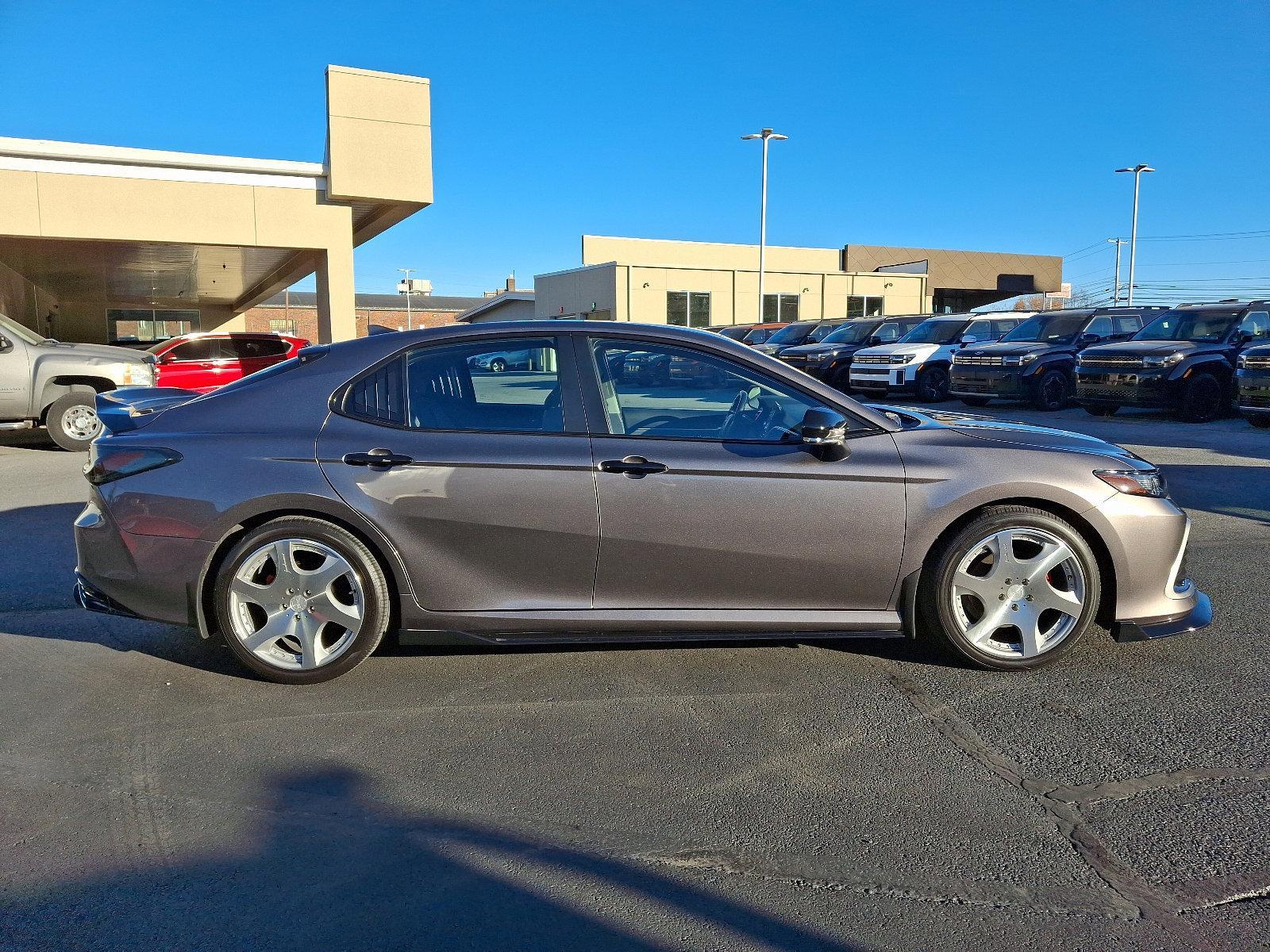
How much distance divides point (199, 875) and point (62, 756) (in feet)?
3.77

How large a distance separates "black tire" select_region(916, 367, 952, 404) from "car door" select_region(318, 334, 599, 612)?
1768cm

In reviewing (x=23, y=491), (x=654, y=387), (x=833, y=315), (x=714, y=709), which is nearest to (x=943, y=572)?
(x=714, y=709)

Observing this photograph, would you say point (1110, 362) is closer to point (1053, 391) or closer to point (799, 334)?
point (1053, 391)

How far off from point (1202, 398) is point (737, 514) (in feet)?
46.7

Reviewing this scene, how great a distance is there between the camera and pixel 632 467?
166 inches

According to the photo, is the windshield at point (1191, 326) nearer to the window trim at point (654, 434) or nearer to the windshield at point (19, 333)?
the window trim at point (654, 434)

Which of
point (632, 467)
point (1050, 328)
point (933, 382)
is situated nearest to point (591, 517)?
point (632, 467)

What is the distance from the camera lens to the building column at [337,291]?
63.0ft

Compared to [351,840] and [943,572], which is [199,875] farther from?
[943,572]

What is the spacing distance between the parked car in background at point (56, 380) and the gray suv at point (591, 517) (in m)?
9.76

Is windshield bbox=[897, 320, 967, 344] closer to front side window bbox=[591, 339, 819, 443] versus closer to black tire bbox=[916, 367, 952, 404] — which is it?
black tire bbox=[916, 367, 952, 404]

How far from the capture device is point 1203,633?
4.97m

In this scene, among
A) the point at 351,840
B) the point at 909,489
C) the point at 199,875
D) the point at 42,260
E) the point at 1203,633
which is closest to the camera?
the point at 199,875

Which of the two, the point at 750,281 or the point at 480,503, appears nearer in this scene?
the point at 480,503
